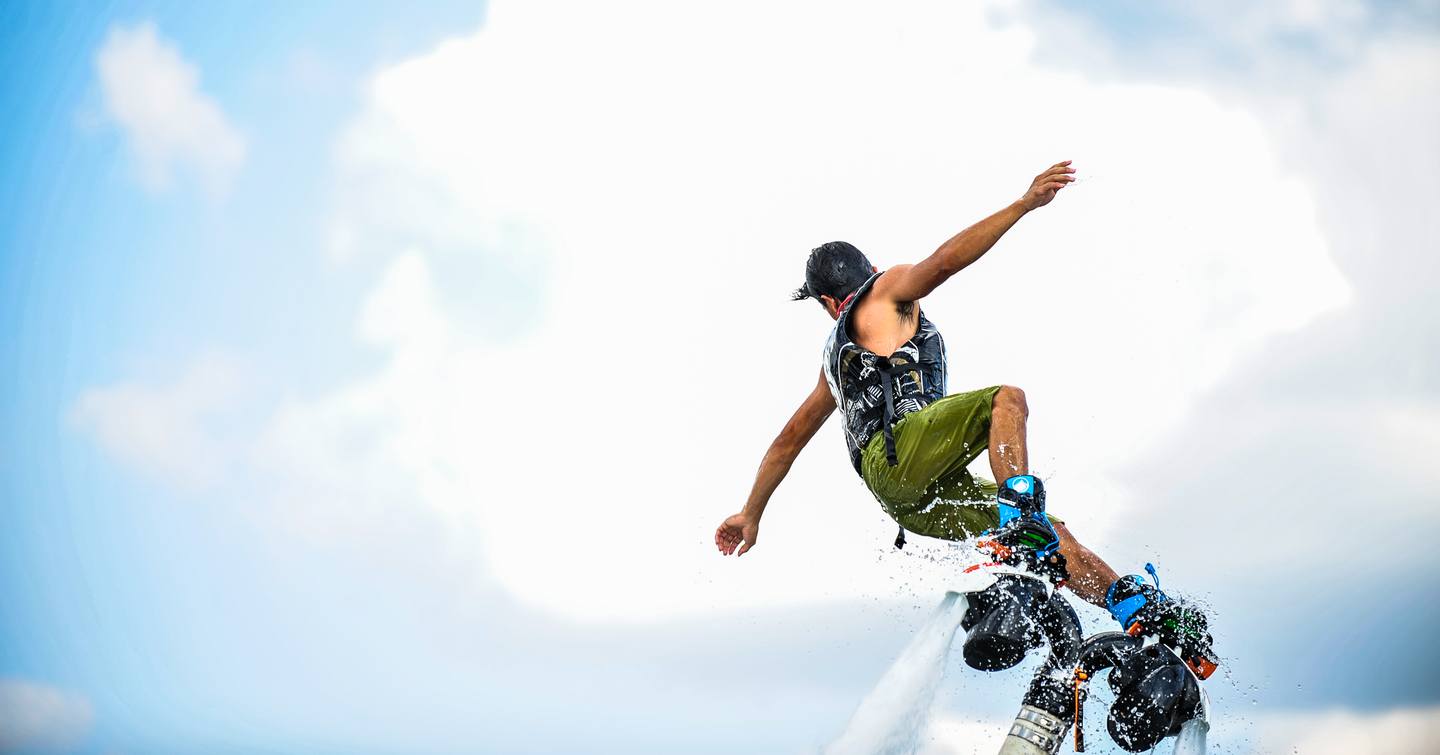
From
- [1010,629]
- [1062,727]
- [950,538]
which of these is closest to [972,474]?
[950,538]

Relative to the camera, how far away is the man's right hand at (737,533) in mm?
8898

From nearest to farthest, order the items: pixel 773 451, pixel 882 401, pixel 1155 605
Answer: pixel 1155 605 → pixel 882 401 → pixel 773 451

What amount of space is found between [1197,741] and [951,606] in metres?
1.39

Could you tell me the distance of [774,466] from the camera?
8.63 m

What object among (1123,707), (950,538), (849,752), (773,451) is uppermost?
(773,451)

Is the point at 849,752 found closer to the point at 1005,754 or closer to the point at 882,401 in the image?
the point at 1005,754

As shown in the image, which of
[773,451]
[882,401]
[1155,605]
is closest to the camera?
[1155,605]

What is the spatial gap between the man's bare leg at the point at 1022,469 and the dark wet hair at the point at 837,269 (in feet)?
4.96

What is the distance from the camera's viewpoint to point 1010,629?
6.66 meters

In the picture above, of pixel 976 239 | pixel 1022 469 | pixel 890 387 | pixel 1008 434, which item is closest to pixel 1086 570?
pixel 1022 469

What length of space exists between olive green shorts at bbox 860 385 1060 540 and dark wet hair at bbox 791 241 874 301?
996 millimetres

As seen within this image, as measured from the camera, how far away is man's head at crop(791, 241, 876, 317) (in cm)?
785

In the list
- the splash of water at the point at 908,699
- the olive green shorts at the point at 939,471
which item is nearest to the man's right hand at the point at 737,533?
the olive green shorts at the point at 939,471

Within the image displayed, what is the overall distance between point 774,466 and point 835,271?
4.86 ft
